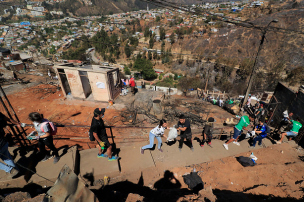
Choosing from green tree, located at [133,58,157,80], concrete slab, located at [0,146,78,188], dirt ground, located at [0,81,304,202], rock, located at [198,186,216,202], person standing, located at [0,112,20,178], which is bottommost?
green tree, located at [133,58,157,80]

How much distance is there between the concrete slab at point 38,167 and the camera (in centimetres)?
365

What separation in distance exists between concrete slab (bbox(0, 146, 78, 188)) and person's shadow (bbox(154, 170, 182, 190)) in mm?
2736

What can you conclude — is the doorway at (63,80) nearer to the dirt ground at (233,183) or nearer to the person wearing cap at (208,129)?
the dirt ground at (233,183)

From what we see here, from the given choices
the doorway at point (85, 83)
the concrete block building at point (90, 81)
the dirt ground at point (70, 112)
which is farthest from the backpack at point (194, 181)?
the doorway at point (85, 83)

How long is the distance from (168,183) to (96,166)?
2464mm

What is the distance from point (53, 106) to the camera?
37.1ft

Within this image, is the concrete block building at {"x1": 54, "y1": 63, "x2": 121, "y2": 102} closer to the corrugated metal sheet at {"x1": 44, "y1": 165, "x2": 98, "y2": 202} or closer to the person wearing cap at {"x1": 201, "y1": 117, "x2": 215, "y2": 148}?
the person wearing cap at {"x1": 201, "y1": 117, "x2": 215, "y2": 148}

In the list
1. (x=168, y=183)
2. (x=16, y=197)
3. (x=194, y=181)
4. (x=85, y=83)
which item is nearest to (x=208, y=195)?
(x=194, y=181)

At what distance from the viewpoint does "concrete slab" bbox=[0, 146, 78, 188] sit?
365 centimetres

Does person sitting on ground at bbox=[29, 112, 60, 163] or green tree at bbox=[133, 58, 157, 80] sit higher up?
person sitting on ground at bbox=[29, 112, 60, 163]

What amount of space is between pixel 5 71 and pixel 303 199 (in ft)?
75.1

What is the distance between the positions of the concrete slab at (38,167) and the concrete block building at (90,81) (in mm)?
7013

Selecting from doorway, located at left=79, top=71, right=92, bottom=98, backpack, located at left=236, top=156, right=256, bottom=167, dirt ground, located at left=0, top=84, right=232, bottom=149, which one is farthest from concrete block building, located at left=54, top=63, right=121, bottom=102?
backpack, located at left=236, top=156, right=256, bottom=167

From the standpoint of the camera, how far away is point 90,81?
434 inches
